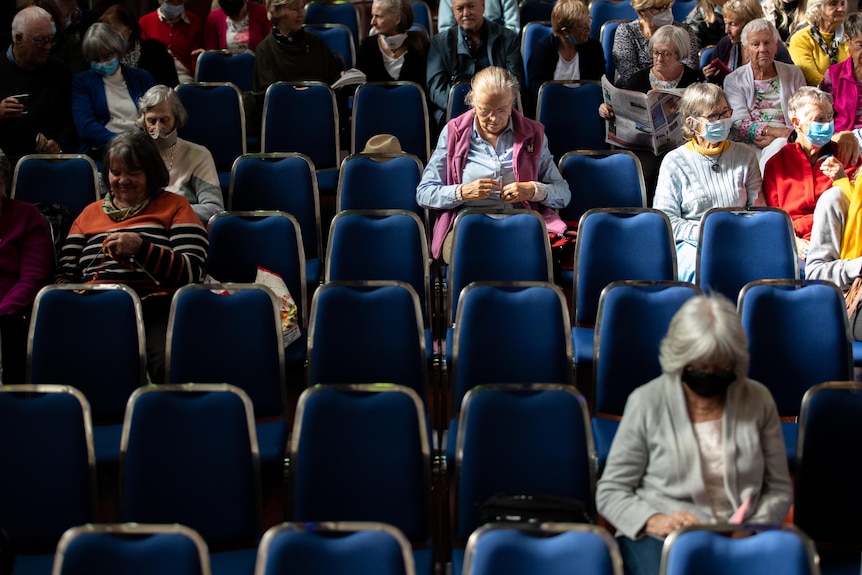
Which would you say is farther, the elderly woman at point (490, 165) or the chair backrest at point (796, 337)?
the elderly woman at point (490, 165)

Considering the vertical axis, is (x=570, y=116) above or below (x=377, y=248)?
above

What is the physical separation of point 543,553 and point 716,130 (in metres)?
2.31

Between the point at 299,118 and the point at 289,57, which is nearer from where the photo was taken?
the point at 299,118

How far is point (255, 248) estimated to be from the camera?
376 cm

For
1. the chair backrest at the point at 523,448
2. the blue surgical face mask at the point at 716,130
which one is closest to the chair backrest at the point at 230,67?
the blue surgical face mask at the point at 716,130

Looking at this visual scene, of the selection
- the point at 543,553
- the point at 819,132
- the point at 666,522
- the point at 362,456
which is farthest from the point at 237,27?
the point at 543,553

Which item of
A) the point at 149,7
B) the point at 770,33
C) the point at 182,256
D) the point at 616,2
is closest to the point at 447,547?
the point at 182,256

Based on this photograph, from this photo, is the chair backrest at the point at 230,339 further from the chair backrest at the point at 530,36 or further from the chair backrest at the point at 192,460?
the chair backrest at the point at 530,36

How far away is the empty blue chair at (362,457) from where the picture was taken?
2.62 meters

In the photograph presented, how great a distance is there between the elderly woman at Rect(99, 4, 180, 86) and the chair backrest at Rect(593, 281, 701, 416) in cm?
276

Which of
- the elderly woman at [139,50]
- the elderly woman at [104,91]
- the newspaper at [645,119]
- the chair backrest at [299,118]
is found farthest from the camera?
the elderly woman at [139,50]

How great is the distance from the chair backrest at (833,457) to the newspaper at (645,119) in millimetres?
2005

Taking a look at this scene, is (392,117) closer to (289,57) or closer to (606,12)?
(289,57)

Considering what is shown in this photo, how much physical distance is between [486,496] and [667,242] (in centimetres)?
137
